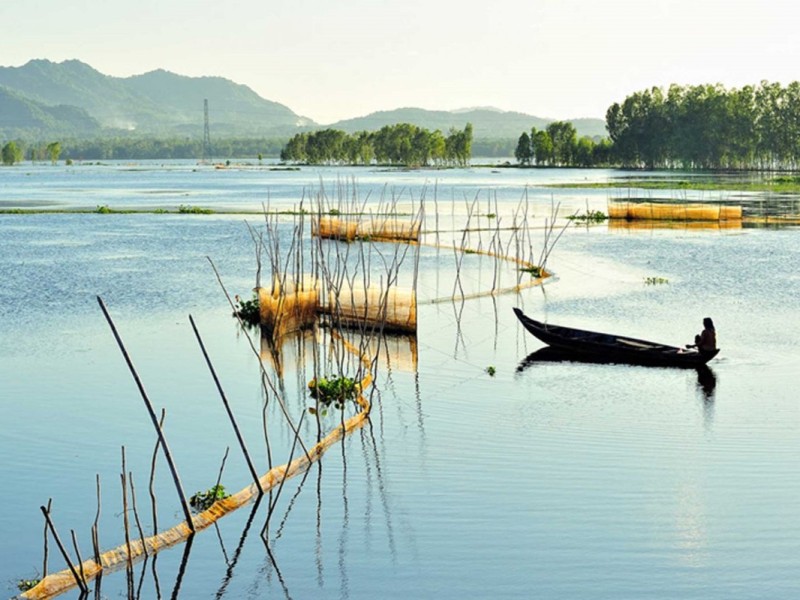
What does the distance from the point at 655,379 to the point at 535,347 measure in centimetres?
349

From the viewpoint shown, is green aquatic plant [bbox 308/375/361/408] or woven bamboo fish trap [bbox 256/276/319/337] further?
woven bamboo fish trap [bbox 256/276/319/337]

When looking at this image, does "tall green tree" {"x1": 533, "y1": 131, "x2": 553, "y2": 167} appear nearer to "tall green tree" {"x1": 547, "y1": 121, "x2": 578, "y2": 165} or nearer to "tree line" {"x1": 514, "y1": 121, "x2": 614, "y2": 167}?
"tree line" {"x1": 514, "y1": 121, "x2": 614, "y2": 167}

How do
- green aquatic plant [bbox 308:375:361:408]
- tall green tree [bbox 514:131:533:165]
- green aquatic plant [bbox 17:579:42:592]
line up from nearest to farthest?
green aquatic plant [bbox 17:579:42:592] < green aquatic plant [bbox 308:375:361:408] < tall green tree [bbox 514:131:533:165]

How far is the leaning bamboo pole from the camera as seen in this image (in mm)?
9679

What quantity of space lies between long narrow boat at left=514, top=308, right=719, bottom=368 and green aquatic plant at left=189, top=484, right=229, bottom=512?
365 inches

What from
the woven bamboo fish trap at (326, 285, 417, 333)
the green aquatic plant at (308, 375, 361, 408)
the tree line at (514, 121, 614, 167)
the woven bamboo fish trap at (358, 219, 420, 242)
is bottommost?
the green aquatic plant at (308, 375, 361, 408)

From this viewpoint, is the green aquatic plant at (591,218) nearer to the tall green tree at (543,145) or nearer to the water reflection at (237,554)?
the water reflection at (237,554)

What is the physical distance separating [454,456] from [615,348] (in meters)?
6.36

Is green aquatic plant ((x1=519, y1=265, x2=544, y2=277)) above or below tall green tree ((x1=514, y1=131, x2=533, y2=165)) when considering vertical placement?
below

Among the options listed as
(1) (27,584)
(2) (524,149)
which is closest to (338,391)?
(1) (27,584)

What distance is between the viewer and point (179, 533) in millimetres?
11062

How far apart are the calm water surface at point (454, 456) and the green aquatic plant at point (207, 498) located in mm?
327

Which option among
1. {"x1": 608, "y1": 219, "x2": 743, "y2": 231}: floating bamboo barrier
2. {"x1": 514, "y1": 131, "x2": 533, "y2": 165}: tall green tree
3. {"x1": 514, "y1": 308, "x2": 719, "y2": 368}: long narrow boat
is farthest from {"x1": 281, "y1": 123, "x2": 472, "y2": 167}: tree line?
{"x1": 514, "y1": 308, "x2": 719, "y2": 368}: long narrow boat

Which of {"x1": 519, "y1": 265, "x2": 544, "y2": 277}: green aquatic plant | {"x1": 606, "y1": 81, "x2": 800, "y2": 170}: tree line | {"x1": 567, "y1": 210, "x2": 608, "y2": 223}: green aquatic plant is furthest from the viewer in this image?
Result: {"x1": 606, "y1": 81, "x2": 800, "y2": 170}: tree line
